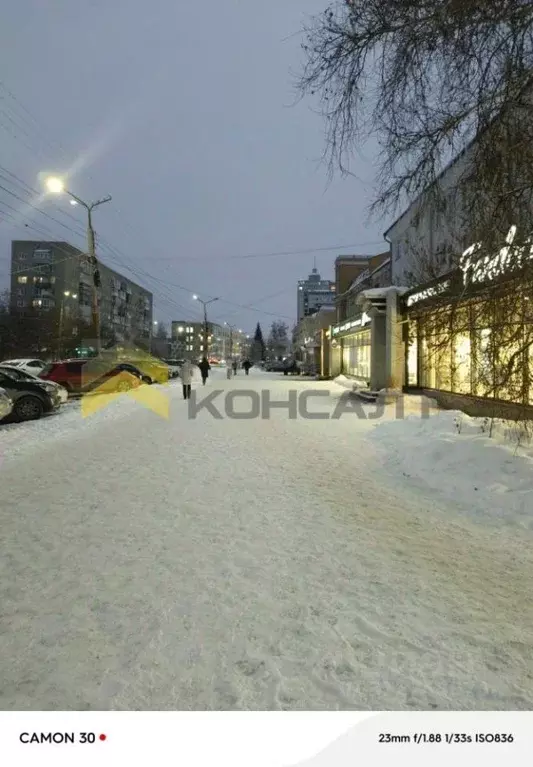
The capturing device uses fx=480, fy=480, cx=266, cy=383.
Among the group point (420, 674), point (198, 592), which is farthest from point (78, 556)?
point (420, 674)

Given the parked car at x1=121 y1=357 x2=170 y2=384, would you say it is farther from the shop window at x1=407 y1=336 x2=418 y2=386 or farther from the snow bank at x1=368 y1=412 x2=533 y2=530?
the snow bank at x1=368 y1=412 x2=533 y2=530

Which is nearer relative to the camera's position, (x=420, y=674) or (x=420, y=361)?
(x=420, y=674)

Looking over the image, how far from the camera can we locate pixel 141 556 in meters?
4.12

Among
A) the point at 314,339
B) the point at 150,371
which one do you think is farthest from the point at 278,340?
the point at 150,371

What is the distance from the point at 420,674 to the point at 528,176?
4.50 m

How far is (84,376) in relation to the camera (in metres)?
21.1

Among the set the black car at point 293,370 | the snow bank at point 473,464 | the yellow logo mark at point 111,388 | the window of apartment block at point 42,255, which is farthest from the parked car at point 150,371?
the window of apartment block at point 42,255

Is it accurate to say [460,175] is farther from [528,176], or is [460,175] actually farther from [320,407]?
[320,407]

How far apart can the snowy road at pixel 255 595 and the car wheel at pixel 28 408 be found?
7353 millimetres

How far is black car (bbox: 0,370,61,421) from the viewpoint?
1355cm

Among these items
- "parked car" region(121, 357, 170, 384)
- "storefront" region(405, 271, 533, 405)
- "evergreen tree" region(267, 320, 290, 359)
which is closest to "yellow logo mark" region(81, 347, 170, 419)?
"parked car" region(121, 357, 170, 384)

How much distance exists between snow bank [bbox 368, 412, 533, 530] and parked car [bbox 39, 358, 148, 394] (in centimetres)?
1541

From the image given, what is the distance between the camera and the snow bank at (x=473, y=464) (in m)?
5.50

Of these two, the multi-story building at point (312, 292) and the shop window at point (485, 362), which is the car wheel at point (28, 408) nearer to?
the shop window at point (485, 362)
